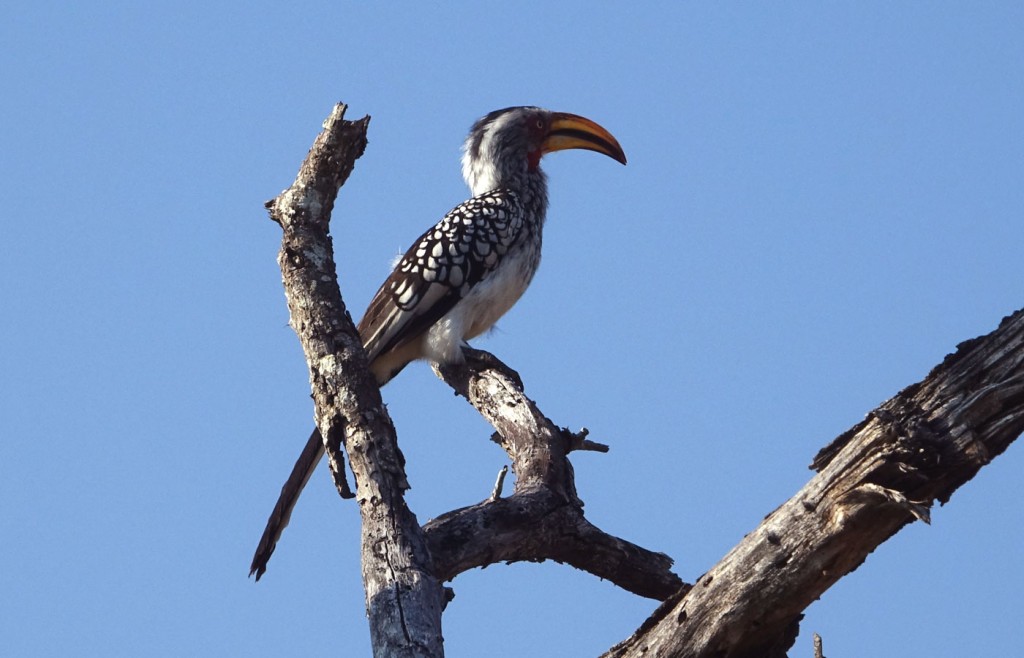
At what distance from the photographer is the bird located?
21.8ft

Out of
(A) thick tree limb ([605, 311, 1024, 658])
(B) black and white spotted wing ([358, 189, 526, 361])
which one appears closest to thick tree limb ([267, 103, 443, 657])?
(A) thick tree limb ([605, 311, 1024, 658])

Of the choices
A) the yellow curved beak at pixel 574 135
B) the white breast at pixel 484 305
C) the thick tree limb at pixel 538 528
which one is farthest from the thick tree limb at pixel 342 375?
the yellow curved beak at pixel 574 135

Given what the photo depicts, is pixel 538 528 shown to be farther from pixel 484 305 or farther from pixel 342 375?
pixel 484 305

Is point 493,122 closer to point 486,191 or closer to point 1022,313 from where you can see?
point 486,191

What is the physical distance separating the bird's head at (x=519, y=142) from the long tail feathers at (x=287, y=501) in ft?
9.73

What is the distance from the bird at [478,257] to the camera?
21.8 feet

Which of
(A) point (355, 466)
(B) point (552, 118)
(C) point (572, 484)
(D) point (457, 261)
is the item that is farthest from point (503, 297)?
(A) point (355, 466)

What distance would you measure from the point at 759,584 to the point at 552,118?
200 inches

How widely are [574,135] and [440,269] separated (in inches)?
71.5

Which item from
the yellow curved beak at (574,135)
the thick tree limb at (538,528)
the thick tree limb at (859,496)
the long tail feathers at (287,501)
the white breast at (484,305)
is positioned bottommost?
the thick tree limb at (859,496)

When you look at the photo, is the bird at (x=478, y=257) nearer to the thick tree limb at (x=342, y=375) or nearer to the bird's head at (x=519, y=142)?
the bird's head at (x=519, y=142)

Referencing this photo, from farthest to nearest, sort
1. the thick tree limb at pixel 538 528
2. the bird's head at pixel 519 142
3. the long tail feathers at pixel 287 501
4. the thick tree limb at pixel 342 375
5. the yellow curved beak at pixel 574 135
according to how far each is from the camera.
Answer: the yellow curved beak at pixel 574 135 → the bird's head at pixel 519 142 → the long tail feathers at pixel 287 501 → the thick tree limb at pixel 538 528 → the thick tree limb at pixel 342 375

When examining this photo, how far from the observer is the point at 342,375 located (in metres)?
4.25

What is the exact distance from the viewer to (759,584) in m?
3.55
